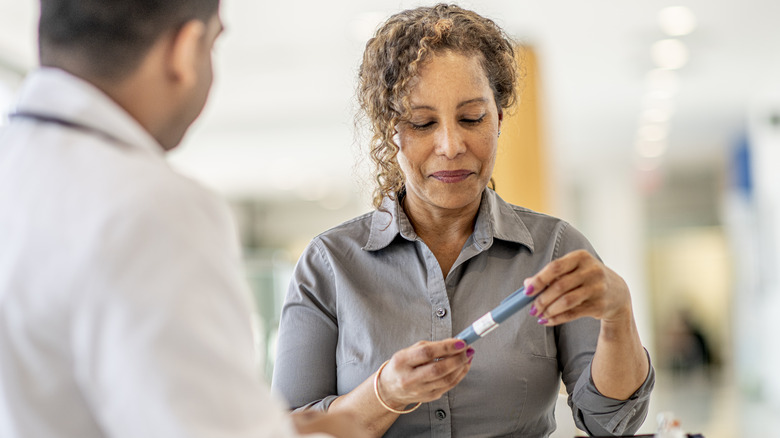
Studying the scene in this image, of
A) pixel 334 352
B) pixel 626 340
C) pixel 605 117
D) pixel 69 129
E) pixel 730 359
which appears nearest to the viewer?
pixel 69 129

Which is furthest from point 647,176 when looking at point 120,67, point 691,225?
point 120,67

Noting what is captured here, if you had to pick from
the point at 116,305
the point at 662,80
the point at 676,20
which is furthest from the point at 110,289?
the point at 662,80

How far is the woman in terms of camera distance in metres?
1.54

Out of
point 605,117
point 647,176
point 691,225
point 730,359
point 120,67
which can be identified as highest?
point 120,67

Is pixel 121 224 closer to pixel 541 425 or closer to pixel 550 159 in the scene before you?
pixel 541 425

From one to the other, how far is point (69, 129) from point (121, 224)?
172 millimetres

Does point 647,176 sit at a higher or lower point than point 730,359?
higher

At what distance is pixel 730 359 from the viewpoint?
15.7 m

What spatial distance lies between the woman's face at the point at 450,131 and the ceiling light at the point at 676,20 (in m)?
4.72

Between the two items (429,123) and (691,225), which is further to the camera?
(691,225)

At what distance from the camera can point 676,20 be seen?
6035 mm

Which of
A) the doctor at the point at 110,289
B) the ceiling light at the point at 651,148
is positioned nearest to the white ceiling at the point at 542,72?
the ceiling light at the point at 651,148

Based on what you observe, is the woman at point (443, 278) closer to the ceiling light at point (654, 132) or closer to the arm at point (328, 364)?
the arm at point (328, 364)

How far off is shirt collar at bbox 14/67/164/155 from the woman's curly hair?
34.1 inches
